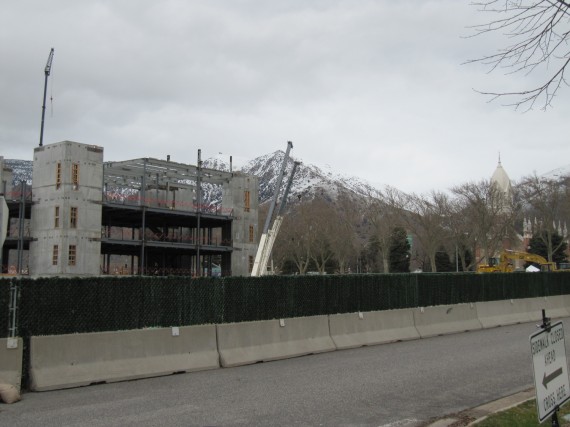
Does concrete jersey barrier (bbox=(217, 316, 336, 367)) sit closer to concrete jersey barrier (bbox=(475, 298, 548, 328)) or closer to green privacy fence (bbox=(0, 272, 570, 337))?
green privacy fence (bbox=(0, 272, 570, 337))

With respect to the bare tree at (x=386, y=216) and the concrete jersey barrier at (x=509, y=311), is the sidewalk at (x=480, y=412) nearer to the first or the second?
the concrete jersey barrier at (x=509, y=311)

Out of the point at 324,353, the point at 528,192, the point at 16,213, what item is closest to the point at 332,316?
the point at 324,353

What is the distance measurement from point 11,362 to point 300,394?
4719mm

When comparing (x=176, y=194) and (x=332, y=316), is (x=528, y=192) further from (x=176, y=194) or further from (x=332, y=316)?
(x=332, y=316)

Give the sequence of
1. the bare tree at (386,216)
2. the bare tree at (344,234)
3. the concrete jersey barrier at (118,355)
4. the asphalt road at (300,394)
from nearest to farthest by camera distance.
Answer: the asphalt road at (300,394)
the concrete jersey barrier at (118,355)
the bare tree at (386,216)
the bare tree at (344,234)

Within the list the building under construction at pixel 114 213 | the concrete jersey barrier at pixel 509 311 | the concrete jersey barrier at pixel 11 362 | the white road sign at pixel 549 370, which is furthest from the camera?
the building under construction at pixel 114 213

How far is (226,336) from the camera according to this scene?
1277 cm

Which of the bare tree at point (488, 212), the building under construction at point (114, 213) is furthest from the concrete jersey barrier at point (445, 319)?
the bare tree at point (488, 212)

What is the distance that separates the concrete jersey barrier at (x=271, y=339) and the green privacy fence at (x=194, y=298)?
443mm

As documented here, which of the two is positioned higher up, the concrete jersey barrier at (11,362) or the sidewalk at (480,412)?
the concrete jersey barrier at (11,362)

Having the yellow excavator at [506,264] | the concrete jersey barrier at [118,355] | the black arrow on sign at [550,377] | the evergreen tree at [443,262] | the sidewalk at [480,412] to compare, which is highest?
the evergreen tree at [443,262]

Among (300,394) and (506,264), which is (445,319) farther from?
(506,264)

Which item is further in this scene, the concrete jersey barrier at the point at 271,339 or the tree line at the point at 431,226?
the tree line at the point at 431,226

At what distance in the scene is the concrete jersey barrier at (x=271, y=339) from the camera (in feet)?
41.7
